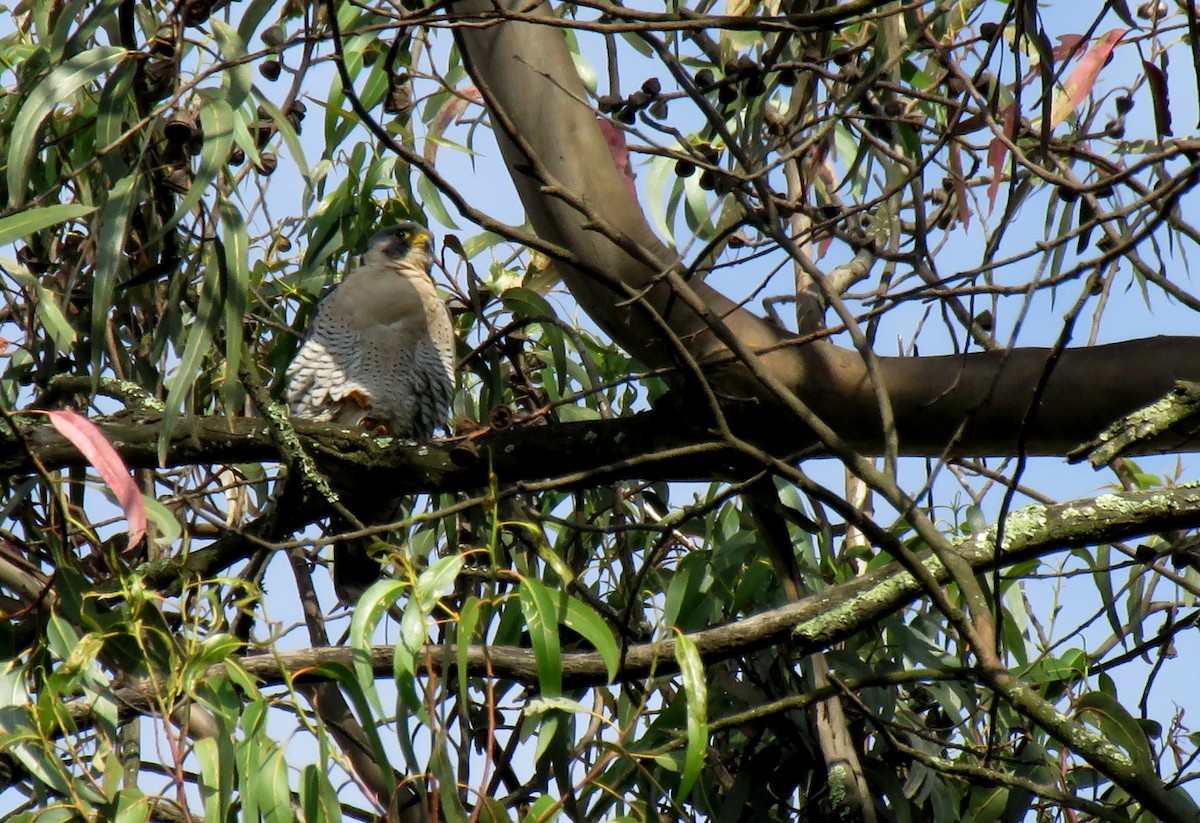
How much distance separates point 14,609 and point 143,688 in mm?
425

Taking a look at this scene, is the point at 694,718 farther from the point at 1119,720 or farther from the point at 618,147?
the point at 618,147

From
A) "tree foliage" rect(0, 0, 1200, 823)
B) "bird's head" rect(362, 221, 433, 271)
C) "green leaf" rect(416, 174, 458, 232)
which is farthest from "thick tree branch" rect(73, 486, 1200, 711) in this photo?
"bird's head" rect(362, 221, 433, 271)

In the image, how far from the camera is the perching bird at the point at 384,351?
3508mm

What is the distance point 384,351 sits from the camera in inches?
142

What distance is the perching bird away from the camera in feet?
11.5

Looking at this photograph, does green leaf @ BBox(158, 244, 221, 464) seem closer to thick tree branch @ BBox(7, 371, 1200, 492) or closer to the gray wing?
thick tree branch @ BBox(7, 371, 1200, 492)

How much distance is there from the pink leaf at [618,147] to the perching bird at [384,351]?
1.47 metres

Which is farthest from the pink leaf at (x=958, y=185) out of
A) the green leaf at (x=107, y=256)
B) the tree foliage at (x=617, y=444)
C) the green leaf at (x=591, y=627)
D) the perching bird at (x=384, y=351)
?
the perching bird at (x=384, y=351)

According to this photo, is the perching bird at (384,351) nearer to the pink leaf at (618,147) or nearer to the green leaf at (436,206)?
the green leaf at (436,206)

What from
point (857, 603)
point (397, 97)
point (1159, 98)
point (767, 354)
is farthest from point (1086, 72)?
point (397, 97)

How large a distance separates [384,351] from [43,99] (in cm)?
189

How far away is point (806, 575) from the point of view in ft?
8.23

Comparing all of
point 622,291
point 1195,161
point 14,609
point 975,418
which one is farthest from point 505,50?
point 14,609

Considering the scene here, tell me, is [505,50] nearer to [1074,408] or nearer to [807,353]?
[807,353]
